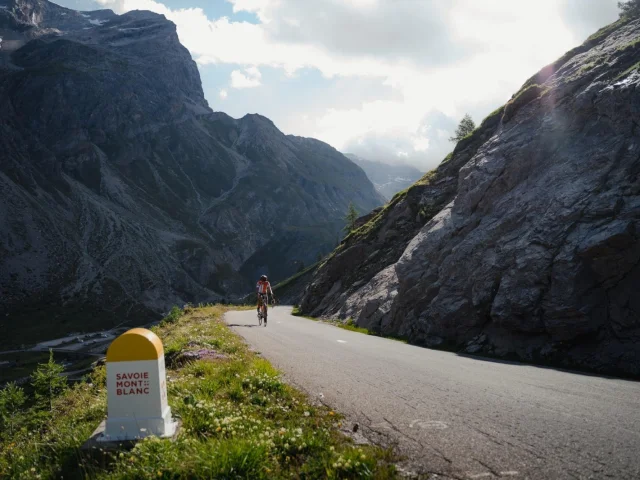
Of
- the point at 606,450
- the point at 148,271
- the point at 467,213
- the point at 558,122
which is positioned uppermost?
the point at 558,122

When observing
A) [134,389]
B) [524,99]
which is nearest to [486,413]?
[134,389]

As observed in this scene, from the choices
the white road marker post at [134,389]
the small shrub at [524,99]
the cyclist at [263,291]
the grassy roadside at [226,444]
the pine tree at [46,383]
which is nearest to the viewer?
the grassy roadside at [226,444]

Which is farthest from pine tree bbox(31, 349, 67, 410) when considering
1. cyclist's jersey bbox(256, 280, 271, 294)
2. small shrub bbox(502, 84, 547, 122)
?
small shrub bbox(502, 84, 547, 122)

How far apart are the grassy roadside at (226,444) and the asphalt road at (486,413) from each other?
2.29 ft

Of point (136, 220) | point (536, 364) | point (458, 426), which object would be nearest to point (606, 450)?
point (458, 426)

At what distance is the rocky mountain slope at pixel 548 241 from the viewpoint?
491 inches

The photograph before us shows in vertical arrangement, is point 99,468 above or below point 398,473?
below

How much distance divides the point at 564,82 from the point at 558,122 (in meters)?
3.25

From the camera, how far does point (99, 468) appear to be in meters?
4.52

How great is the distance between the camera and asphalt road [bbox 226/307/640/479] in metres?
4.53

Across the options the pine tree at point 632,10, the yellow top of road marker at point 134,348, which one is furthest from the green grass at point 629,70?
the yellow top of road marker at point 134,348

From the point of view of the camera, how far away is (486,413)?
20.7ft

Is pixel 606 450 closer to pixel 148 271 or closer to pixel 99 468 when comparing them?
pixel 99 468

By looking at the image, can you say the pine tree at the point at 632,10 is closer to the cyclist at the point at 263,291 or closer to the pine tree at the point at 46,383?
the cyclist at the point at 263,291
